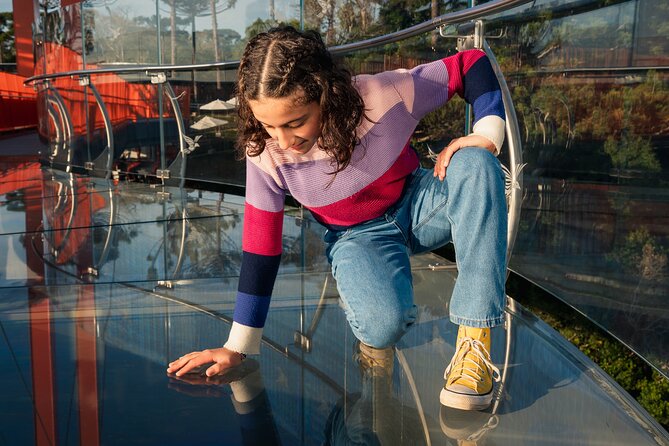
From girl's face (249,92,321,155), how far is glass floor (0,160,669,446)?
556 millimetres

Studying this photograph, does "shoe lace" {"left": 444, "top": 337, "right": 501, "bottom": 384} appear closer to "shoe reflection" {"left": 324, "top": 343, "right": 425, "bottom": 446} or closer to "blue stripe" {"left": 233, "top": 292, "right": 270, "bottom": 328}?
"shoe reflection" {"left": 324, "top": 343, "right": 425, "bottom": 446}

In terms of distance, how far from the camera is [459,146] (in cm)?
188

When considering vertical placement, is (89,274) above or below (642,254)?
below

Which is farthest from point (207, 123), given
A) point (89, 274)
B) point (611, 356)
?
point (611, 356)

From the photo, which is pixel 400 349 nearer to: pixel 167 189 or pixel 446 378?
pixel 446 378

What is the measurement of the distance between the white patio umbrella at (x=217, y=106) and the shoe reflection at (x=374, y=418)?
371 cm

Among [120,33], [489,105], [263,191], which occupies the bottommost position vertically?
[263,191]

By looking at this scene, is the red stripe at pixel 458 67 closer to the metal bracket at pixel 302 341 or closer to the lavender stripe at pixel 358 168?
the lavender stripe at pixel 358 168

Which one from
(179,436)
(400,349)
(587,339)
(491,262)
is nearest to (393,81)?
(491,262)

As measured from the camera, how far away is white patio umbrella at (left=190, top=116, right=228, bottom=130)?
537cm

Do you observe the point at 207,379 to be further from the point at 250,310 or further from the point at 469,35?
the point at 469,35

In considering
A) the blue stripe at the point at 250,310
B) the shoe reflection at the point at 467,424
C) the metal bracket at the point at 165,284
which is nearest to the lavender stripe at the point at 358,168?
the blue stripe at the point at 250,310

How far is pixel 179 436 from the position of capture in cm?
146

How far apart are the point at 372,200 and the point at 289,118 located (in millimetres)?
402
